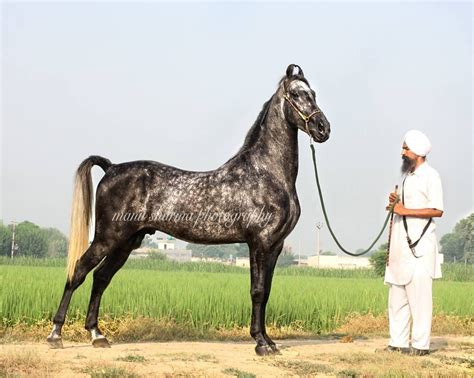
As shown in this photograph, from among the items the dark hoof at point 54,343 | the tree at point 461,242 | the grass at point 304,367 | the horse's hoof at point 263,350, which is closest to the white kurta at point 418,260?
the grass at point 304,367

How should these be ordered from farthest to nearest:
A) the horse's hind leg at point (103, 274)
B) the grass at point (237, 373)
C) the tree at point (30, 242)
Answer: the tree at point (30, 242)
the horse's hind leg at point (103, 274)
the grass at point (237, 373)

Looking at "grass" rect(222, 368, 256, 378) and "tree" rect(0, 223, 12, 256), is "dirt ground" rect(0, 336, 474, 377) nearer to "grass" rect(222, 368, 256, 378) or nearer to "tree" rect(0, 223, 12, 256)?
"grass" rect(222, 368, 256, 378)

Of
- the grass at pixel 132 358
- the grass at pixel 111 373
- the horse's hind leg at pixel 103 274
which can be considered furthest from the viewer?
the horse's hind leg at pixel 103 274

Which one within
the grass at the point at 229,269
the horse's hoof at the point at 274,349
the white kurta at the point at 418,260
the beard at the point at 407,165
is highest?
the beard at the point at 407,165

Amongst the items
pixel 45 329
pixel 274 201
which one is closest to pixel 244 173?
pixel 274 201

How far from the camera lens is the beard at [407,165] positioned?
7840 mm

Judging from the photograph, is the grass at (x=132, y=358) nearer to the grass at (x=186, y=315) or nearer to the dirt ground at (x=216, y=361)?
the dirt ground at (x=216, y=361)

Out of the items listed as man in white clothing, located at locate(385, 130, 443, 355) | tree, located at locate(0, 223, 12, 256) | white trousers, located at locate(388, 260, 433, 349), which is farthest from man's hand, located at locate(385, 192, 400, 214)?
tree, located at locate(0, 223, 12, 256)

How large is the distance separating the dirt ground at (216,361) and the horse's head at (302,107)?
2.33 m

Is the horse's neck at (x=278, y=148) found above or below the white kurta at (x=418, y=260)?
above

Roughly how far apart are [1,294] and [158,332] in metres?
2.79

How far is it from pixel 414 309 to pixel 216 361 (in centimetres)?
233

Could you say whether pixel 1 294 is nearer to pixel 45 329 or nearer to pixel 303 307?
pixel 45 329

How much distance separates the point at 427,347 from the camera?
Answer: 7.78 meters
